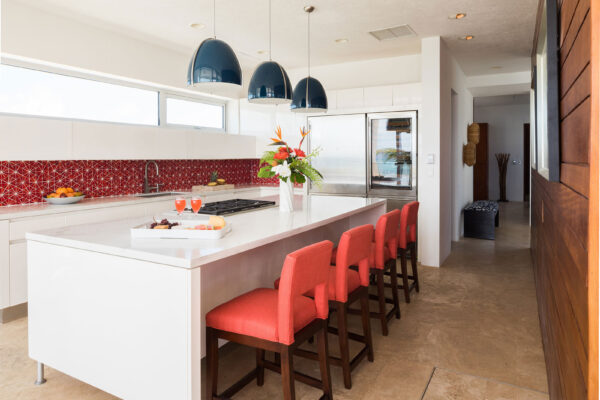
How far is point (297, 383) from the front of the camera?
2.51 metres

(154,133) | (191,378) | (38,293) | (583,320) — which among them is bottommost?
(191,378)

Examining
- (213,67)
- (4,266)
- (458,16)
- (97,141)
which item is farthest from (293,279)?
(458,16)

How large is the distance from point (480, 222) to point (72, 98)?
608 centimetres

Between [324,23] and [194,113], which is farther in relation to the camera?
[194,113]

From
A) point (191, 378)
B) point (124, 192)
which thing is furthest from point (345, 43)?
point (191, 378)

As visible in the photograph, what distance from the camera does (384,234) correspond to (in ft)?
10.2

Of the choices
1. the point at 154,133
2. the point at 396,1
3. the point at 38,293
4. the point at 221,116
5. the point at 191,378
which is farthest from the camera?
the point at 221,116

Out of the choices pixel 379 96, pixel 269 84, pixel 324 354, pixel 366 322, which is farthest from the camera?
pixel 379 96

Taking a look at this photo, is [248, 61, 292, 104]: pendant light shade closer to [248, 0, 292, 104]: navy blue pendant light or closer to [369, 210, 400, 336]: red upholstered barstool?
[248, 0, 292, 104]: navy blue pendant light

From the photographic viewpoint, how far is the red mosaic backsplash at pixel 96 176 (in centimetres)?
402

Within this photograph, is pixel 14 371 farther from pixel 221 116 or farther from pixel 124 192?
pixel 221 116

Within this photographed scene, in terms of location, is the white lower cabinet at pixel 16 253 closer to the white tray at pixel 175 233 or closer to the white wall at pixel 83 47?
the white tray at pixel 175 233

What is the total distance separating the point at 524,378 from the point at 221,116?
218 inches

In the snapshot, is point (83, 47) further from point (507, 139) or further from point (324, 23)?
point (507, 139)
